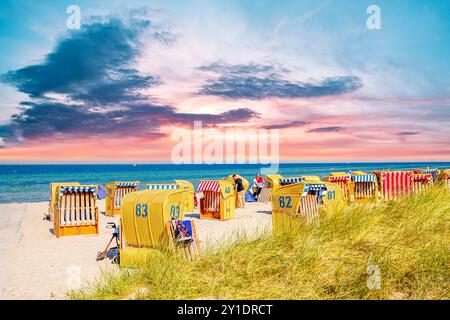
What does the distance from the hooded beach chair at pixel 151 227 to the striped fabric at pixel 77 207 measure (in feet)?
16.6

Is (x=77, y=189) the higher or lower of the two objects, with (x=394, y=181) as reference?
lower

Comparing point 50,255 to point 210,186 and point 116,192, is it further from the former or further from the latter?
point 116,192

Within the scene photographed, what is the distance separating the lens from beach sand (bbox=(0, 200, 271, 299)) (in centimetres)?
792

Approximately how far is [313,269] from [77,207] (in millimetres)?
10725

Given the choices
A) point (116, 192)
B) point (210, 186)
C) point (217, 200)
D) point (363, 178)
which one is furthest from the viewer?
point (363, 178)

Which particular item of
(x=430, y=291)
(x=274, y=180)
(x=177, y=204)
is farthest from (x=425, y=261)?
(x=274, y=180)

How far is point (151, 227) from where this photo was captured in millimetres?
9211

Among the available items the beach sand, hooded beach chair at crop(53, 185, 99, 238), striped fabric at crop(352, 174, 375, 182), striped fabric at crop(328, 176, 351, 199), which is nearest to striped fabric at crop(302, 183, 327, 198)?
the beach sand

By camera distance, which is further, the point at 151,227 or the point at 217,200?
the point at 217,200

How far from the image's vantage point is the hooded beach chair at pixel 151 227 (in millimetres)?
8891

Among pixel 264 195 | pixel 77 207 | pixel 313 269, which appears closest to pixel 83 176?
pixel 264 195

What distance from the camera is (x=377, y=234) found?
749 centimetres

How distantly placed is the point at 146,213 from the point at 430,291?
5.92 meters

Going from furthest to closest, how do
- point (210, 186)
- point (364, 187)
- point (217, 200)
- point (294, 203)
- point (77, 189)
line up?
point (364, 187) < point (210, 186) < point (217, 200) < point (77, 189) < point (294, 203)
